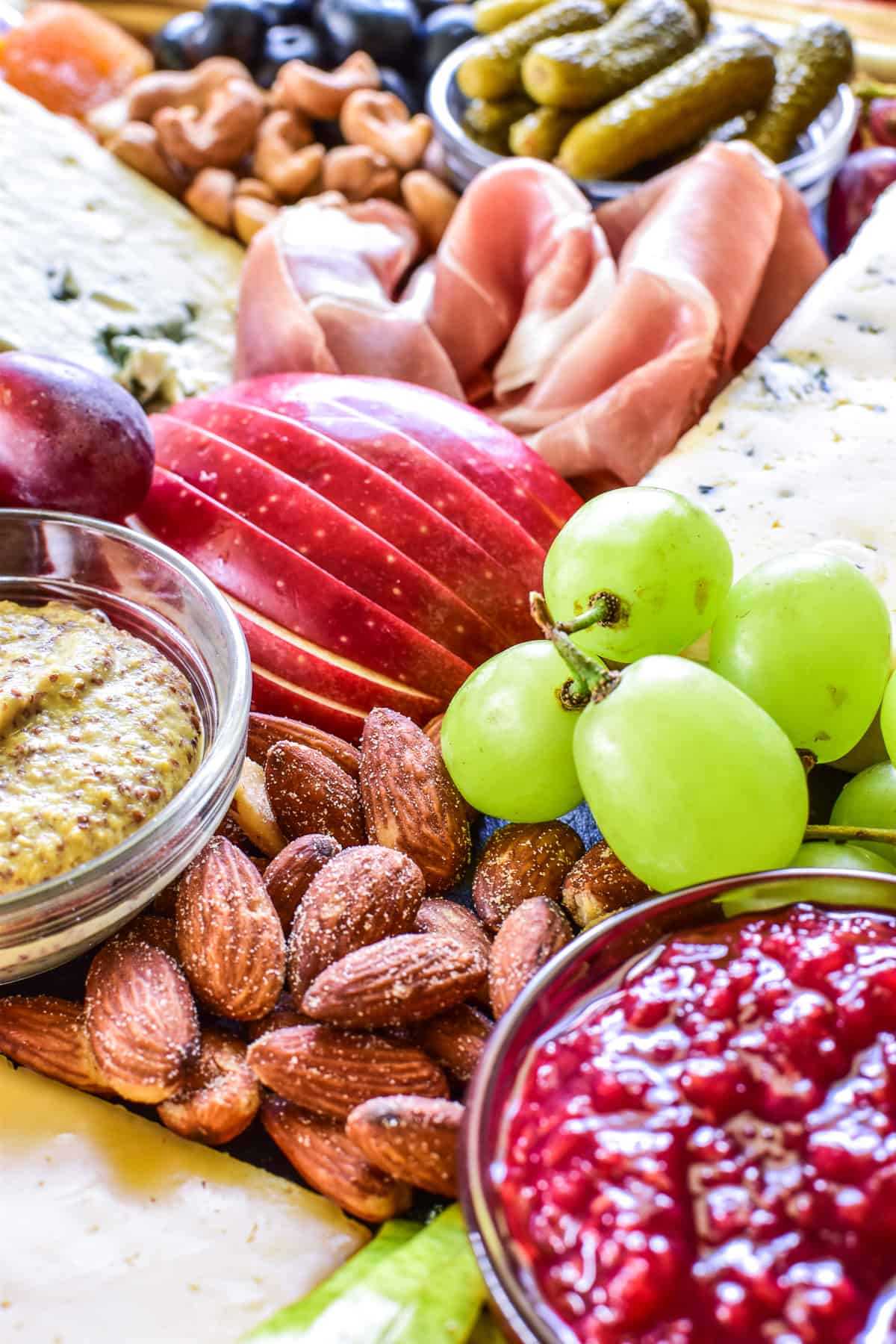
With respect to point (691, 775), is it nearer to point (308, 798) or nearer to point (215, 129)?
point (308, 798)

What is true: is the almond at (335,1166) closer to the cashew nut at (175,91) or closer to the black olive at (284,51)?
the cashew nut at (175,91)

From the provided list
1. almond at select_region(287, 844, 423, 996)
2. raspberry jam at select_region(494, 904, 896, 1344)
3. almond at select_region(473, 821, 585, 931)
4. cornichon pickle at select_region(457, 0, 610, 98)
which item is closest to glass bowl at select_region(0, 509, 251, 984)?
almond at select_region(287, 844, 423, 996)

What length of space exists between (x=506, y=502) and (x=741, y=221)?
59 cm

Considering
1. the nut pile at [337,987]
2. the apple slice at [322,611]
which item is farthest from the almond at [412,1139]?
the apple slice at [322,611]

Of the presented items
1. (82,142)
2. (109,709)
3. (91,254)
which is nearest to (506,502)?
(109,709)

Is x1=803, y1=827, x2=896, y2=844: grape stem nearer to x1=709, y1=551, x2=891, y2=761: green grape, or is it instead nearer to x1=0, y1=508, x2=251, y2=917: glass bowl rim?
x1=709, y1=551, x2=891, y2=761: green grape

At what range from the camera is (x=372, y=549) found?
44.4 inches

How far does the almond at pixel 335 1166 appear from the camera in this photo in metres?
0.74

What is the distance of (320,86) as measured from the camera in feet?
6.40

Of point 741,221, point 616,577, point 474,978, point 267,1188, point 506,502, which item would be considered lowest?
point 267,1188

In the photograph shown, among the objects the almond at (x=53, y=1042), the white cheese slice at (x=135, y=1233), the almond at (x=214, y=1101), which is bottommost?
the white cheese slice at (x=135, y=1233)

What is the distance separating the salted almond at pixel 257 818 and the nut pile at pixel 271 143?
1.15m

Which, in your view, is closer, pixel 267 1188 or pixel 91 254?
pixel 267 1188

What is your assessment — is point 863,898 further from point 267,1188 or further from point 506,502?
point 506,502
